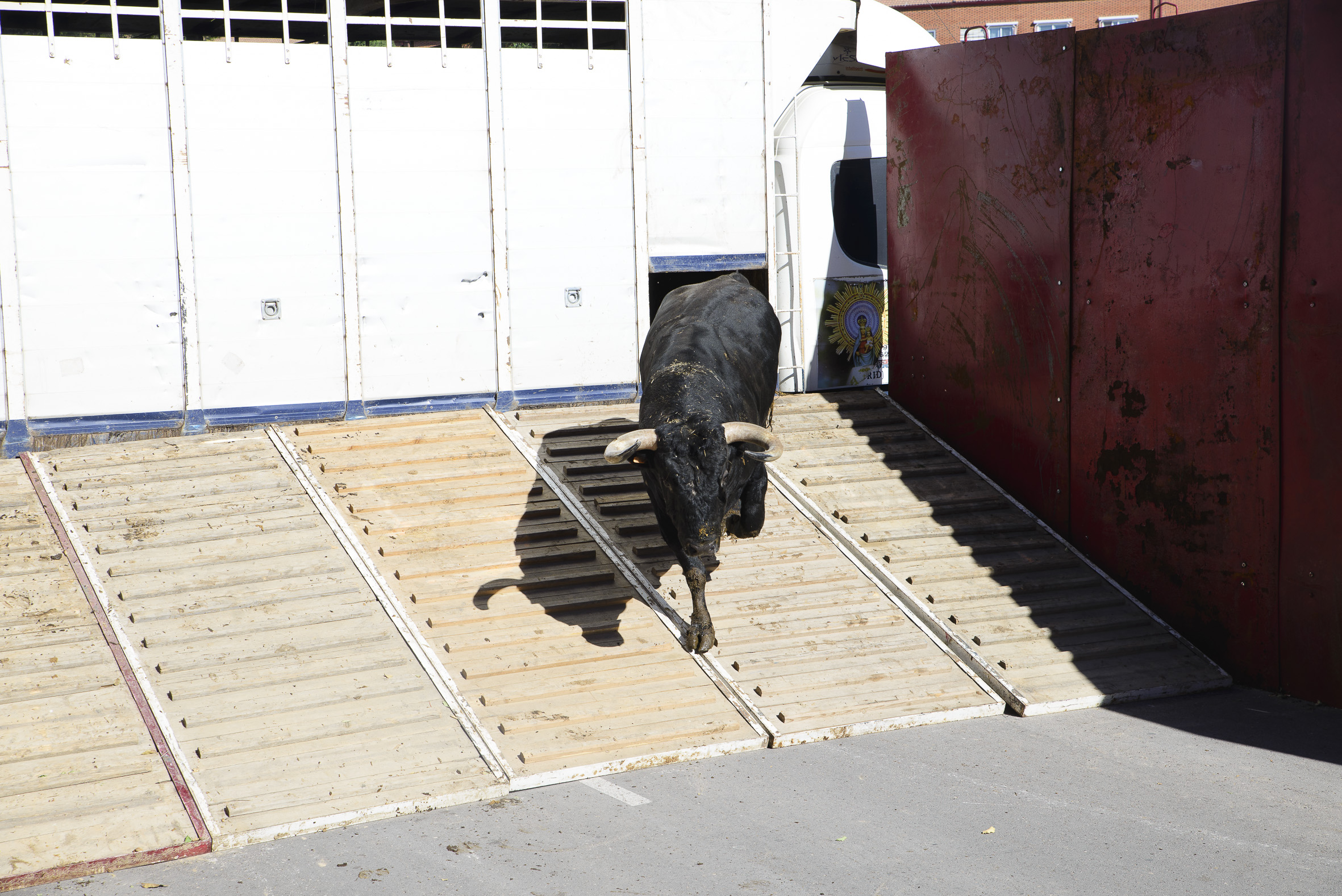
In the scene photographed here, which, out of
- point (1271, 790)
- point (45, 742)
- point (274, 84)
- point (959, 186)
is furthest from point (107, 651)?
point (959, 186)

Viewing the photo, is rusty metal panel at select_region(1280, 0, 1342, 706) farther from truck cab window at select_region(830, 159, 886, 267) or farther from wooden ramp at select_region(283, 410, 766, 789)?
truck cab window at select_region(830, 159, 886, 267)

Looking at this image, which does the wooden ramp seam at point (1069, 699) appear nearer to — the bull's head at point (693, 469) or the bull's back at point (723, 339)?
the bull's back at point (723, 339)

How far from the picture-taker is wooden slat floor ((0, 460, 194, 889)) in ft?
19.4

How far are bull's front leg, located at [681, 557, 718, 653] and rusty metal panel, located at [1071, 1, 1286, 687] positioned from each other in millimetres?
3722

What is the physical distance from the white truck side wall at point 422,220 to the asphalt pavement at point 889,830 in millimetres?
5976

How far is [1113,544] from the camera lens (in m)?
9.45

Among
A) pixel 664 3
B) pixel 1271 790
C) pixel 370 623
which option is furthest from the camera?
pixel 664 3

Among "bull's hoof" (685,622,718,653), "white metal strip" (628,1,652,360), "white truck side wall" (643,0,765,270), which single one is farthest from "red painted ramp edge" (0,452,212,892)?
"white truck side wall" (643,0,765,270)

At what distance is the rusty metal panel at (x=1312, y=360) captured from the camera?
770 centimetres

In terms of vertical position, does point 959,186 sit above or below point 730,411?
above

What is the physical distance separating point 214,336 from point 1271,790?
9.44 metres

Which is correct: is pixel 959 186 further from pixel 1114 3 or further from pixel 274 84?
pixel 1114 3

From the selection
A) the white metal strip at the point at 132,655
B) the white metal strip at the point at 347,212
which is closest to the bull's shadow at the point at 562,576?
the white metal strip at the point at 132,655

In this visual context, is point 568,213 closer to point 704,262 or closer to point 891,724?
point 704,262
